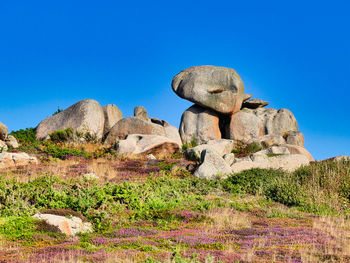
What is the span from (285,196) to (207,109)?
24.7 metres

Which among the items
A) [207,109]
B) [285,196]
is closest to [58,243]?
[285,196]

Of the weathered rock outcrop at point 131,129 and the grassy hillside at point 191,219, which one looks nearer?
the grassy hillside at point 191,219

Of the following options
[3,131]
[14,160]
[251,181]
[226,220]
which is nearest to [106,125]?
[3,131]

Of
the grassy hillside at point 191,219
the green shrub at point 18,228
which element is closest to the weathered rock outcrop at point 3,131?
the grassy hillside at point 191,219

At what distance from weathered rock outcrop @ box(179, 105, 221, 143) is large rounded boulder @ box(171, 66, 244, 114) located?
0.87 meters

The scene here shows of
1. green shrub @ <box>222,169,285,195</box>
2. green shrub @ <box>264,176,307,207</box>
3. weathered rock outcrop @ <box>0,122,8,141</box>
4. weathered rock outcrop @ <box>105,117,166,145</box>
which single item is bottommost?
green shrub @ <box>264,176,307,207</box>

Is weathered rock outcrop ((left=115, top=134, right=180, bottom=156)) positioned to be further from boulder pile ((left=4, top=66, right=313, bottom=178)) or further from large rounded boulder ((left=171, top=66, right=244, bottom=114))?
large rounded boulder ((left=171, top=66, right=244, bottom=114))

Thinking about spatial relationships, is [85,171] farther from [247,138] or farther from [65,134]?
[247,138]

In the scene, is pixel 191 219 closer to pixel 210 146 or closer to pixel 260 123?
pixel 210 146

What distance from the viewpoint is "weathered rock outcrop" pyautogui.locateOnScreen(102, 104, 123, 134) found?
3566 cm

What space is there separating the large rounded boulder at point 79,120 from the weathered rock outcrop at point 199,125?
314 inches

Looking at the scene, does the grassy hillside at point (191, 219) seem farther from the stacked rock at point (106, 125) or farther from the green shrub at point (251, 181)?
the stacked rock at point (106, 125)

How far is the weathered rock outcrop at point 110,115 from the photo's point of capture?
3566cm

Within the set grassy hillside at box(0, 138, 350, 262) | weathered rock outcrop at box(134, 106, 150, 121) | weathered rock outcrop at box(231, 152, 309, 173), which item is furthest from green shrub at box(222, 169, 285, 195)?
weathered rock outcrop at box(134, 106, 150, 121)
